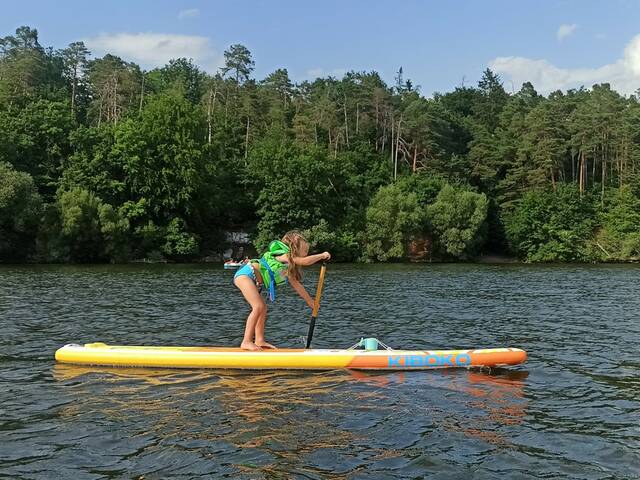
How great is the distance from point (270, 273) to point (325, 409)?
11.6 feet

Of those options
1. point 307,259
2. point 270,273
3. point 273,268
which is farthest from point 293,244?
point 270,273

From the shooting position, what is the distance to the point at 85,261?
2210 inches

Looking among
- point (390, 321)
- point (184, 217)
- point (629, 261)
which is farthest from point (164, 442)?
point (629, 261)

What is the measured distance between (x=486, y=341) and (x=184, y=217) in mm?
54005

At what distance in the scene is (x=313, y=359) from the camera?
12.1 meters

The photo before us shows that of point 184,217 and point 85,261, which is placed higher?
point 184,217

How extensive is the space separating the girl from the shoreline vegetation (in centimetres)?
4650

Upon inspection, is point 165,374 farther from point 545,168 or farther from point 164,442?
point 545,168

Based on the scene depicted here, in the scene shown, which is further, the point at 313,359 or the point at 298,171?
the point at 298,171

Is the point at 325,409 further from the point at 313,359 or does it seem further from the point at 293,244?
the point at 293,244

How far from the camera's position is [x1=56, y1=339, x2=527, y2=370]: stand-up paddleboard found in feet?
39.6

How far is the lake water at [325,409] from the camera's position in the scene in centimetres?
743

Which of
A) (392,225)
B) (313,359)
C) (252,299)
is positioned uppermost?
(392,225)

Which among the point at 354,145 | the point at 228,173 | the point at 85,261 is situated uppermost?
the point at 354,145
